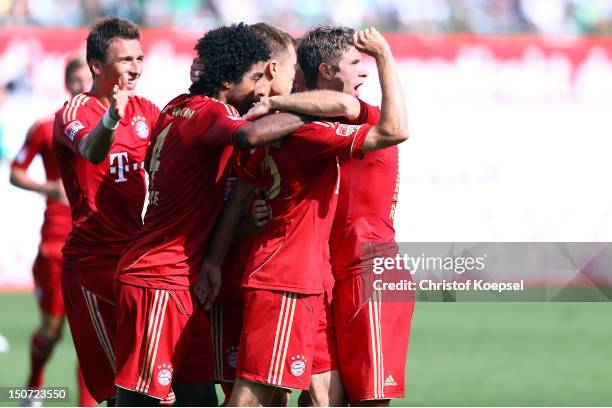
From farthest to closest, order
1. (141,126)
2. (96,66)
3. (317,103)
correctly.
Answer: (96,66) < (141,126) < (317,103)

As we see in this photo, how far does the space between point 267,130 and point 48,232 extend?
5.12 metres

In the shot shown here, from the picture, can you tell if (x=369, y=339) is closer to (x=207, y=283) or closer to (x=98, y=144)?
(x=207, y=283)

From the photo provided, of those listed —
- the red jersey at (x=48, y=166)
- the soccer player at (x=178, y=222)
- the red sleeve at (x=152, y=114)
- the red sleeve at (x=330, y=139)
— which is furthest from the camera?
the red jersey at (x=48, y=166)

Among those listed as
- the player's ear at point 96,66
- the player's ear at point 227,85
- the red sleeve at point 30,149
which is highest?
the red sleeve at point 30,149

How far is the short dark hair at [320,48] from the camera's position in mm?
6078

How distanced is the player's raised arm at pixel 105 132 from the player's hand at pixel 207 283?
86 cm

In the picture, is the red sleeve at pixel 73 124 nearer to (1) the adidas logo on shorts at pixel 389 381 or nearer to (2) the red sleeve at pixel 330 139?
(2) the red sleeve at pixel 330 139

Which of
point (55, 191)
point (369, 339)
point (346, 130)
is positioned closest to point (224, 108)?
point (346, 130)

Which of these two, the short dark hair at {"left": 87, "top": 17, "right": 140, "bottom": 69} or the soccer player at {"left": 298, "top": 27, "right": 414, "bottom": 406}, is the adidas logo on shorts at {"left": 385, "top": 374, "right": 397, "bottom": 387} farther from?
the short dark hair at {"left": 87, "top": 17, "right": 140, "bottom": 69}

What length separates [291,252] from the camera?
5.68 metres

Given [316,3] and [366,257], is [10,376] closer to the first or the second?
[366,257]

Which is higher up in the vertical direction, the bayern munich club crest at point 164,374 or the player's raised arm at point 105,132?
the player's raised arm at point 105,132

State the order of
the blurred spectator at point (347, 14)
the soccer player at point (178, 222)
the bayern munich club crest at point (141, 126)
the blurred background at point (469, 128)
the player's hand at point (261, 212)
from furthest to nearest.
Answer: the blurred spectator at point (347, 14) → the blurred background at point (469, 128) → the bayern munich club crest at point (141, 126) → the soccer player at point (178, 222) → the player's hand at point (261, 212)

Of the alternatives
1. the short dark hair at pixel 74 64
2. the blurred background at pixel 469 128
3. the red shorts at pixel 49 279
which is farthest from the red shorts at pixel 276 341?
the blurred background at pixel 469 128
